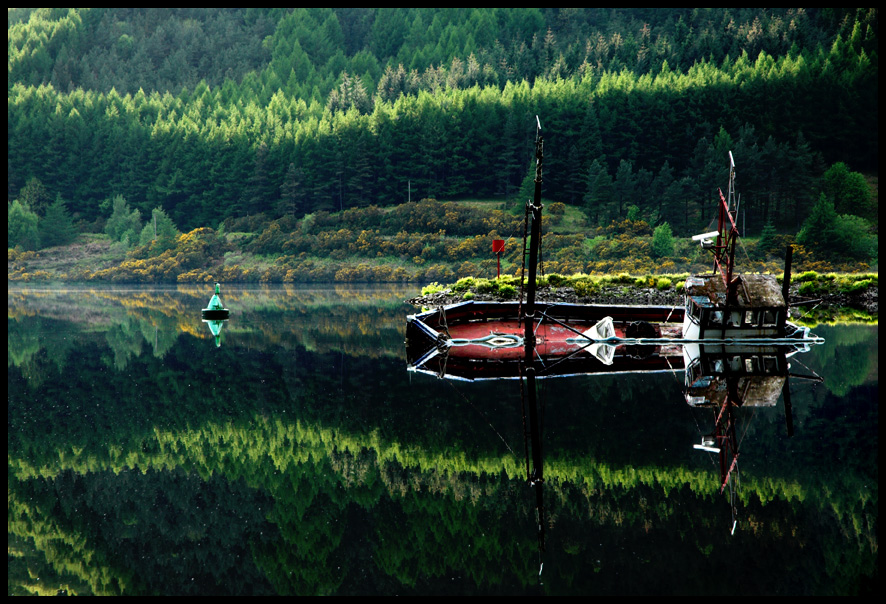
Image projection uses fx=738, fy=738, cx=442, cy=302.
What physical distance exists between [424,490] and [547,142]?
325 ft

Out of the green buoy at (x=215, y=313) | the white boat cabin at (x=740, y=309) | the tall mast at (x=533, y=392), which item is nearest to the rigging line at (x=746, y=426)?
the tall mast at (x=533, y=392)

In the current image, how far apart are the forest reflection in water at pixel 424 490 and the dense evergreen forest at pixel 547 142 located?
75.4 meters

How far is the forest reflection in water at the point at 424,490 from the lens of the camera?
8969 millimetres

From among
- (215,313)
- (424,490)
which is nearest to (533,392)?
(424,490)

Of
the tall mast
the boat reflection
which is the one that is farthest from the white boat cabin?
the tall mast

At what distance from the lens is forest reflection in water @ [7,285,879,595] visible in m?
8.97

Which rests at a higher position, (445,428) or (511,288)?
(445,428)

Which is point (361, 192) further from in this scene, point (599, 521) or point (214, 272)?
point (599, 521)

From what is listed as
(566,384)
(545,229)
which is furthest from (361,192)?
(566,384)

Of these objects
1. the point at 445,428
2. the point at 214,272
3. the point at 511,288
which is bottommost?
the point at 214,272

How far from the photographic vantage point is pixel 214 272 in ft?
326

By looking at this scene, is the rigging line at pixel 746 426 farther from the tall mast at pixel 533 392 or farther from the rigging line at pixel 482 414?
the rigging line at pixel 482 414

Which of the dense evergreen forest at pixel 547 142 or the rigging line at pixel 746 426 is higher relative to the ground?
the rigging line at pixel 746 426

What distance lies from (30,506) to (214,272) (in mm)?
91744
